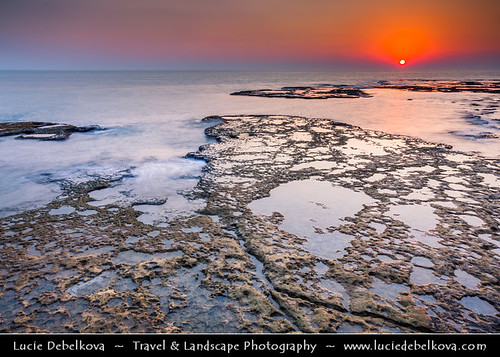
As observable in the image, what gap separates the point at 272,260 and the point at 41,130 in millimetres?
12326

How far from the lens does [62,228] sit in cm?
405

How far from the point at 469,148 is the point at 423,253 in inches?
266

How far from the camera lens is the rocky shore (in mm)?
2576

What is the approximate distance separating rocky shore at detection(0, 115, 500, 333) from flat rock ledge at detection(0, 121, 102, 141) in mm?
6619

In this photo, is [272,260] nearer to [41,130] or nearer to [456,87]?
[41,130]

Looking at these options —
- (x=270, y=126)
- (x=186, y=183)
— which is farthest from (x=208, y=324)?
(x=270, y=126)

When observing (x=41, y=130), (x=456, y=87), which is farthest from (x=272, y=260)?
(x=456, y=87)
